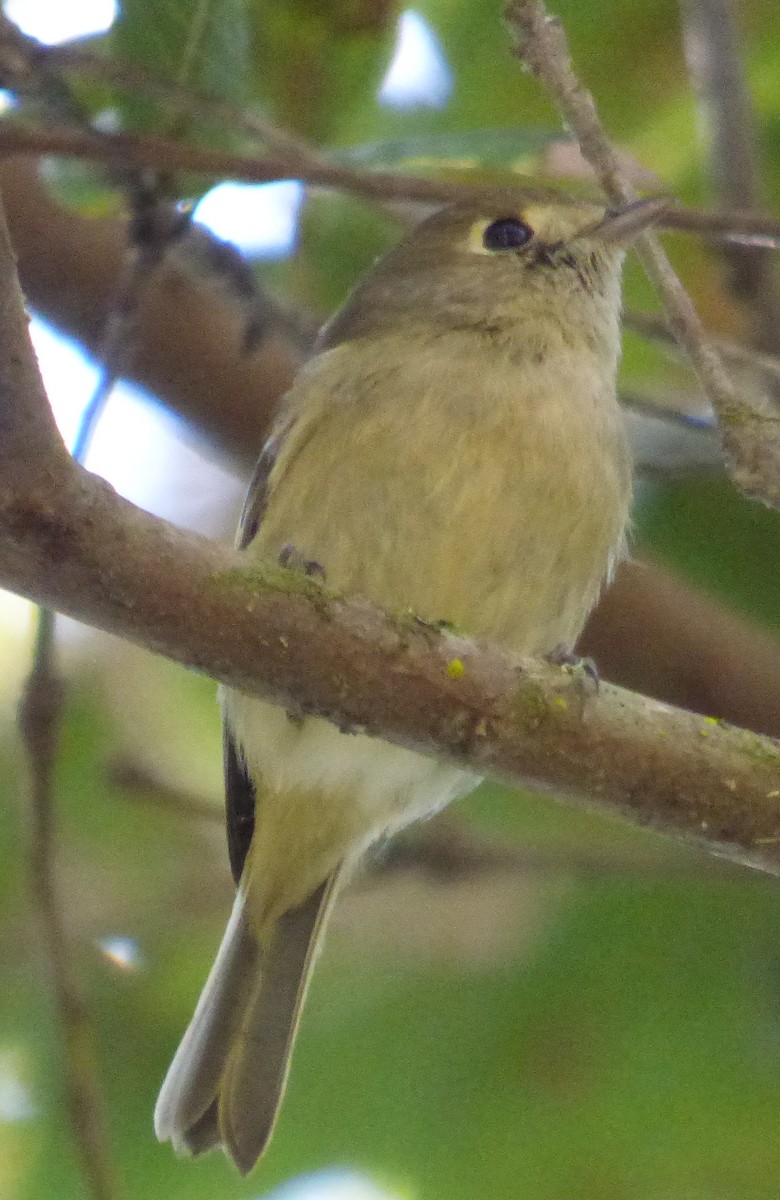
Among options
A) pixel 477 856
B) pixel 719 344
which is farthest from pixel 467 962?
pixel 719 344

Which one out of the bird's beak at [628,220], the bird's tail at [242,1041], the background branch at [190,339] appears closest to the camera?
the bird's beak at [628,220]

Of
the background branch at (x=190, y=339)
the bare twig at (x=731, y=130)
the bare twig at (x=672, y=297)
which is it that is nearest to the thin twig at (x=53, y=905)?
the background branch at (x=190, y=339)

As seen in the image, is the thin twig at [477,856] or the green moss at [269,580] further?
the thin twig at [477,856]

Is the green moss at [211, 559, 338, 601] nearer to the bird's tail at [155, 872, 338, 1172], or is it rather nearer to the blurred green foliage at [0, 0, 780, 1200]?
the blurred green foliage at [0, 0, 780, 1200]

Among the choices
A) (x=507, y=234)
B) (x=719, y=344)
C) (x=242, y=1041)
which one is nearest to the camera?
(x=719, y=344)

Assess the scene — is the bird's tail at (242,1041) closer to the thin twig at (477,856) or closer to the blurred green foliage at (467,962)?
the thin twig at (477,856)

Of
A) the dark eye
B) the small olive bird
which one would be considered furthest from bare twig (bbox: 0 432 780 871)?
the dark eye

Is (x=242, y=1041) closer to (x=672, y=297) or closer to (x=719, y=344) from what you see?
(x=719, y=344)
